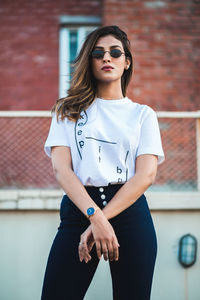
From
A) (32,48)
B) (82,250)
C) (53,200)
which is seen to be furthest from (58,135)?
(32,48)

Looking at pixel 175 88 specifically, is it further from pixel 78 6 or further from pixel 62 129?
pixel 62 129

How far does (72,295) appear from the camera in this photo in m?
1.79

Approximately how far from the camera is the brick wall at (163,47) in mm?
5012

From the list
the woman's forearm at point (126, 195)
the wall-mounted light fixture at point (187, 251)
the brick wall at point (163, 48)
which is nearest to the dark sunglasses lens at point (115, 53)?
the woman's forearm at point (126, 195)

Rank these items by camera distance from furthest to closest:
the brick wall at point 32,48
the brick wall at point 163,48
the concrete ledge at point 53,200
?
the brick wall at point 32,48
the brick wall at point 163,48
the concrete ledge at point 53,200

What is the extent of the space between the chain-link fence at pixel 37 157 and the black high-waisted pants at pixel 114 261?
1.83 metres

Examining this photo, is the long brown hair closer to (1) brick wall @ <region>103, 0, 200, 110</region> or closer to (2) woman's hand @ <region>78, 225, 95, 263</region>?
(2) woman's hand @ <region>78, 225, 95, 263</region>

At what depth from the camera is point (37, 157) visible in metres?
3.62

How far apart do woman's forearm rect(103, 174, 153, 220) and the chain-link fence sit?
6.30ft

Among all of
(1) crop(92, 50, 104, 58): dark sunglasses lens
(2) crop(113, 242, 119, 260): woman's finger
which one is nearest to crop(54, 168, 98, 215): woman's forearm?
(2) crop(113, 242, 119, 260): woman's finger

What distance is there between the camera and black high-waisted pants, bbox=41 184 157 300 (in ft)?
5.75

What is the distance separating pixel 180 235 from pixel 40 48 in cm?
411

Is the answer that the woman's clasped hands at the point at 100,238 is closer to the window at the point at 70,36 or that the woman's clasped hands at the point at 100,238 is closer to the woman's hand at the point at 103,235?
the woman's hand at the point at 103,235

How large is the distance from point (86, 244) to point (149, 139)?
61cm
